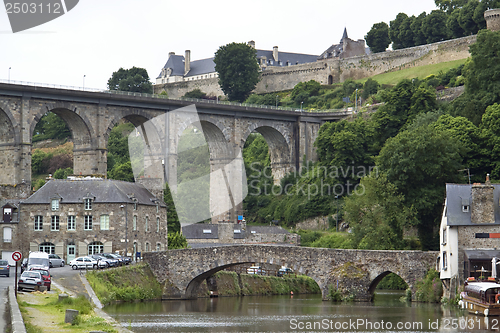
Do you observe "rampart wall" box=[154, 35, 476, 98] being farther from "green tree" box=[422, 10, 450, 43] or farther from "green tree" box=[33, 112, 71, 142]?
"green tree" box=[33, 112, 71, 142]

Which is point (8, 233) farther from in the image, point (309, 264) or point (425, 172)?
point (425, 172)

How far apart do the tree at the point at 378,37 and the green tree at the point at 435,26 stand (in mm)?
9468

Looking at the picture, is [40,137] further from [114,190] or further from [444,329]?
[444,329]

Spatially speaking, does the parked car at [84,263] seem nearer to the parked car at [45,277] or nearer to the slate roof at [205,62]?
the parked car at [45,277]

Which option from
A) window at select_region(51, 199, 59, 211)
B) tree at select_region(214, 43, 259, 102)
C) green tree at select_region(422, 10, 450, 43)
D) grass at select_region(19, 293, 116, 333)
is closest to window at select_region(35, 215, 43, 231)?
window at select_region(51, 199, 59, 211)

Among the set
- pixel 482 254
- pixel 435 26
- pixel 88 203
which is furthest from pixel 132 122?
pixel 435 26

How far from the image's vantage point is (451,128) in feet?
205

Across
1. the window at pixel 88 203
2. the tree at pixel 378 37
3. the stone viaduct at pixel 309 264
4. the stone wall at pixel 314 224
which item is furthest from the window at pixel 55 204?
the tree at pixel 378 37

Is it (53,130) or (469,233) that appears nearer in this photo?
(469,233)

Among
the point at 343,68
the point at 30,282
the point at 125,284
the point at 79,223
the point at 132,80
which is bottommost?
the point at 125,284

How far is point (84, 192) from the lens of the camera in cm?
5141

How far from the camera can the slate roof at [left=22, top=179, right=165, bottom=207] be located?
50.8 m

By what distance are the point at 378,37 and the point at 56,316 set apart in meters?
98.1

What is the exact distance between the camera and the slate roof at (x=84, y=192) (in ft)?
167
